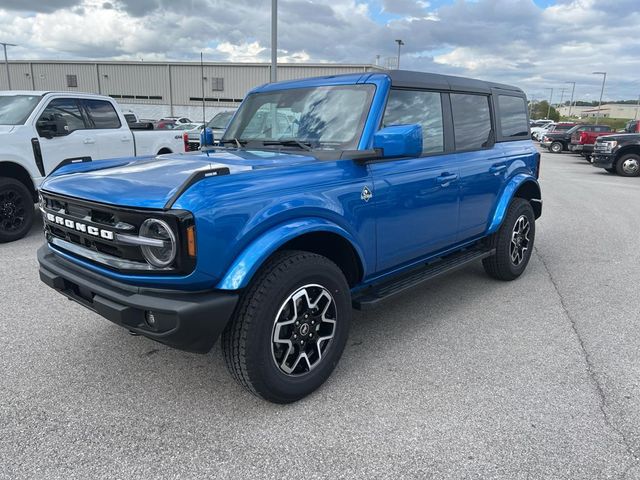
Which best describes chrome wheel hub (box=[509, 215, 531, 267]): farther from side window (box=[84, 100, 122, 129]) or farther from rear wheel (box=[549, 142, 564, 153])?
rear wheel (box=[549, 142, 564, 153])

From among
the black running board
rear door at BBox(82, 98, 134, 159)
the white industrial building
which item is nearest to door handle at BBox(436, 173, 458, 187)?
the black running board

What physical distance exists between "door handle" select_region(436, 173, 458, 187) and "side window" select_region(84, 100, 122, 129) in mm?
6008

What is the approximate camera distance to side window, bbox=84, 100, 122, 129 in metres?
7.68

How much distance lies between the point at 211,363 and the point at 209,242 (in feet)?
4.27

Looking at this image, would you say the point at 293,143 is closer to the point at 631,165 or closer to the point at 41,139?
the point at 41,139

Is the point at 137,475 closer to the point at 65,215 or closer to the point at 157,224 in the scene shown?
the point at 157,224

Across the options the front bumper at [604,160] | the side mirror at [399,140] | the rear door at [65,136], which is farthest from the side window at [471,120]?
the front bumper at [604,160]

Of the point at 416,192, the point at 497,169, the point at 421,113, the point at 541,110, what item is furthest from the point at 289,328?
the point at 541,110

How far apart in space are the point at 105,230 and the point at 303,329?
1.23 metres

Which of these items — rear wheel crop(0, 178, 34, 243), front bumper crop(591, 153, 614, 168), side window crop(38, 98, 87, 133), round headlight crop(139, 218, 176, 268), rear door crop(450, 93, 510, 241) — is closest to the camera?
round headlight crop(139, 218, 176, 268)

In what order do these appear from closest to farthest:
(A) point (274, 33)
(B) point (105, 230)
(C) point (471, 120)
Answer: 1. (B) point (105, 230)
2. (C) point (471, 120)
3. (A) point (274, 33)

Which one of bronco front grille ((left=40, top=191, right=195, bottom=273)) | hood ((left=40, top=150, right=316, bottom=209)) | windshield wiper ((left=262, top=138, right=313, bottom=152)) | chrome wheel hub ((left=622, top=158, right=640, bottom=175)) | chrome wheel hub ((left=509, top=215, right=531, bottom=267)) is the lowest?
chrome wheel hub ((left=622, top=158, right=640, bottom=175))

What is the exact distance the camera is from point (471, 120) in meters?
4.49

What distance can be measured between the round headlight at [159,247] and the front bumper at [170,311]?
16 centimetres
